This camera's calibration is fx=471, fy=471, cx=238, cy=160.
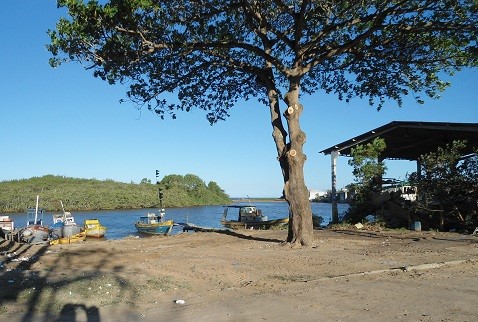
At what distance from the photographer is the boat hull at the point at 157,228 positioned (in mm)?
35812

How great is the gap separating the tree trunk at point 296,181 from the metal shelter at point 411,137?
8793 millimetres

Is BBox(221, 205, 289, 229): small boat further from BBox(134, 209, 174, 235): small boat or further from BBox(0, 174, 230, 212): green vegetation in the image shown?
BBox(0, 174, 230, 212): green vegetation

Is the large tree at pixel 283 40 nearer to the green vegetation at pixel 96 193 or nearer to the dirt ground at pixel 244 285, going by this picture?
the dirt ground at pixel 244 285

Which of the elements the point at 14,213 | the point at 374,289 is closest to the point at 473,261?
the point at 374,289

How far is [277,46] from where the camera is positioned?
16406 mm

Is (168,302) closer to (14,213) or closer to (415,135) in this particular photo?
(415,135)

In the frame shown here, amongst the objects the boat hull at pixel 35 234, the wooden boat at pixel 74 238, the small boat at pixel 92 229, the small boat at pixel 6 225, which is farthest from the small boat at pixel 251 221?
the small boat at pixel 6 225

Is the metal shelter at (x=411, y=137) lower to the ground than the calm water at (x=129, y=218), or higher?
higher

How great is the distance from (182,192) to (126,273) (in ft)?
324

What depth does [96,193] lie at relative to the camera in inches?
3413

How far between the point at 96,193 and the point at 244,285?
273ft

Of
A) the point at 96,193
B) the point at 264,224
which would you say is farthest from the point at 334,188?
the point at 96,193

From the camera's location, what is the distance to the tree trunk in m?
13.0

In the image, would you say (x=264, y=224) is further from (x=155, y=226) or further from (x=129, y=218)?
(x=129, y=218)
